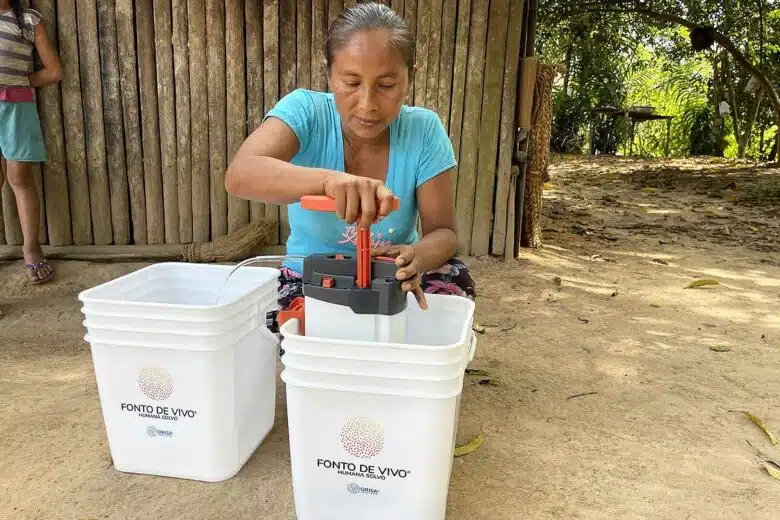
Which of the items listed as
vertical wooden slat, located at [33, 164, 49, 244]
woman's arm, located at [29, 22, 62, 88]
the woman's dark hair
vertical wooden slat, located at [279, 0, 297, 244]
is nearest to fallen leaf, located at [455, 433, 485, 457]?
the woman's dark hair

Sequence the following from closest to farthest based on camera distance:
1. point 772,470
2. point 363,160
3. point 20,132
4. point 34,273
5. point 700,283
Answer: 1. point 772,470
2. point 363,160
3. point 20,132
4. point 34,273
5. point 700,283

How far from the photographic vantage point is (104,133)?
12.7 feet

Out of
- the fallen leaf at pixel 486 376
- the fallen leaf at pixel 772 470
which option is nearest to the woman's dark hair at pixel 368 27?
the fallen leaf at pixel 486 376

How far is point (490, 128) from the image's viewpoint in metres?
4.05

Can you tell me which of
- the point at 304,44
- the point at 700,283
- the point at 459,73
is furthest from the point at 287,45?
the point at 700,283

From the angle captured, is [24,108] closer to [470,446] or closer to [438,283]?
[438,283]

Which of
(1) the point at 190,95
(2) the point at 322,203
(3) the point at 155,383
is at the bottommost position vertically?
(3) the point at 155,383

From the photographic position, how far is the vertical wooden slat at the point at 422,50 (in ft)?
12.8

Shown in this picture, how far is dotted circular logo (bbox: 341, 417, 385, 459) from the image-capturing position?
1387 millimetres

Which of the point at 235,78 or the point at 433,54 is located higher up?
the point at 433,54

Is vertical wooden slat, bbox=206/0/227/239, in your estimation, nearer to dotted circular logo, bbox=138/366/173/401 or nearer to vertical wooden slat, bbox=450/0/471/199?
vertical wooden slat, bbox=450/0/471/199

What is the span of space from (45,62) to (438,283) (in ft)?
9.44

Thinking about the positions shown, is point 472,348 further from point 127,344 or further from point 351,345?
point 127,344

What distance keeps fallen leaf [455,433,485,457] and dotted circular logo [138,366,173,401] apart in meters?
0.90
